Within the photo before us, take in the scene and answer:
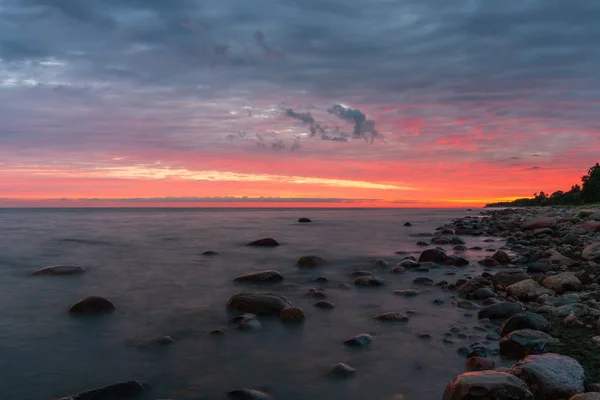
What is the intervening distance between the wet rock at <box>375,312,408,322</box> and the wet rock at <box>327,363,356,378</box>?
8.55ft

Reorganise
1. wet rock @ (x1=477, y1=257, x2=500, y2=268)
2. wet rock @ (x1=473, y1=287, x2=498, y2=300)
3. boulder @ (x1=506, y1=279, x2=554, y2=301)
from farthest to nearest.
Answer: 1. wet rock @ (x1=477, y1=257, x2=500, y2=268)
2. wet rock @ (x1=473, y1=287, x2=498, y2=300)
3. boulder @ (x1=506, y1=279, x2=554, y2=301)

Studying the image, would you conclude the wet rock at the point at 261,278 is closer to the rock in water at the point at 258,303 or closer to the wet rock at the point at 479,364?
the rock in water at the point at 258,303

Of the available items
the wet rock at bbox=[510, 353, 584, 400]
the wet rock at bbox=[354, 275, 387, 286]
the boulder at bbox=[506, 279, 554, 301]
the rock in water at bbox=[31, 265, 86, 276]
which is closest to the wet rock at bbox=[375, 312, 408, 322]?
the wet rock at bbox=[510, 353, 584, 400]

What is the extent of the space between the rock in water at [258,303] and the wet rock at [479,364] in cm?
392

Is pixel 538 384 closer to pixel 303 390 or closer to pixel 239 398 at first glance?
pixel 303 390

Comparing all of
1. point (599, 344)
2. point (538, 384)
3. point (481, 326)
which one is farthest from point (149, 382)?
point (599, 344)

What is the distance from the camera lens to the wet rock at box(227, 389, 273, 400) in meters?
5.18

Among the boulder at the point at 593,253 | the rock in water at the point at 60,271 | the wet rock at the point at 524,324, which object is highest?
the boulder at the point at 593,253

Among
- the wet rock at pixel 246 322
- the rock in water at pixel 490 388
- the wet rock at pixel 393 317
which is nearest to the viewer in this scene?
the rock in water at pixel 490 388

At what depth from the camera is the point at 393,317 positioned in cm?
845

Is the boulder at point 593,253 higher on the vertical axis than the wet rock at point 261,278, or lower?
higher

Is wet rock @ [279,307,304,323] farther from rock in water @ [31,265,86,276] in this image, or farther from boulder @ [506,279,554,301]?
rock in water @ [31,265,86,276]

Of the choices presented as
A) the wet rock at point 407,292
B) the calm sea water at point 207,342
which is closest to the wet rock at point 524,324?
the calm sea water at point 207,342

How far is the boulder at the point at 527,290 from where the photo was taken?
9.80 m
